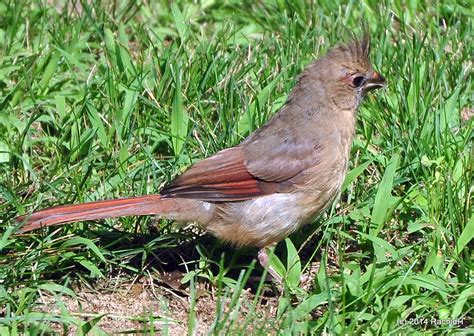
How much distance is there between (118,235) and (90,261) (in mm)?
236

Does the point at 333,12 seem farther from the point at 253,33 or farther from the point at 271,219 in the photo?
the point at 271,219

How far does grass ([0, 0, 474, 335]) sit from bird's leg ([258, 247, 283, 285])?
0.17 feet

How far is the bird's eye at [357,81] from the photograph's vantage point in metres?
5.14

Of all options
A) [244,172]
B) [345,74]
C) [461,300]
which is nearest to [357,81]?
[345,74]

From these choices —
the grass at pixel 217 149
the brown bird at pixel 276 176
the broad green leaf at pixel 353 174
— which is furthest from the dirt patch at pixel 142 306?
the broad green leaf at pixel 353 174

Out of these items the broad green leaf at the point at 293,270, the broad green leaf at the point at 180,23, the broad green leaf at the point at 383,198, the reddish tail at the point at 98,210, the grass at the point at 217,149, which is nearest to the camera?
the grass at the point at 217,149

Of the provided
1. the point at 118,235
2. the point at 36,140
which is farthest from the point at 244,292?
the point at 36,140

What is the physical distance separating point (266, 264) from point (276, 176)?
1.47 feet

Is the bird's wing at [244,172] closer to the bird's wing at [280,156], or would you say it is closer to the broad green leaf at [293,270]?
the bird's wing at [280,156]

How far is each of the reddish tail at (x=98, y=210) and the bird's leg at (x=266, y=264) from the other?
502 millimetres

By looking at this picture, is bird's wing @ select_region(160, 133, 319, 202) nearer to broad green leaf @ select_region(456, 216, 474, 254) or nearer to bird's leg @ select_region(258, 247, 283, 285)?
bird's leg @ select_region(258, 247, 283, 285)

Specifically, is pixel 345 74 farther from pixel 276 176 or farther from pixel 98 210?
pixel 98 210

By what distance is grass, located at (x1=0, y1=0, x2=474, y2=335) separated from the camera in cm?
443

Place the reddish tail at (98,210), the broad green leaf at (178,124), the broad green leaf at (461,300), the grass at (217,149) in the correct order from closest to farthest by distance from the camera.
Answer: the broad green leaf at (461,300) < the grass at (217,149) < the reddish tail at (98,210) < the broad green leaf at (178,124)
